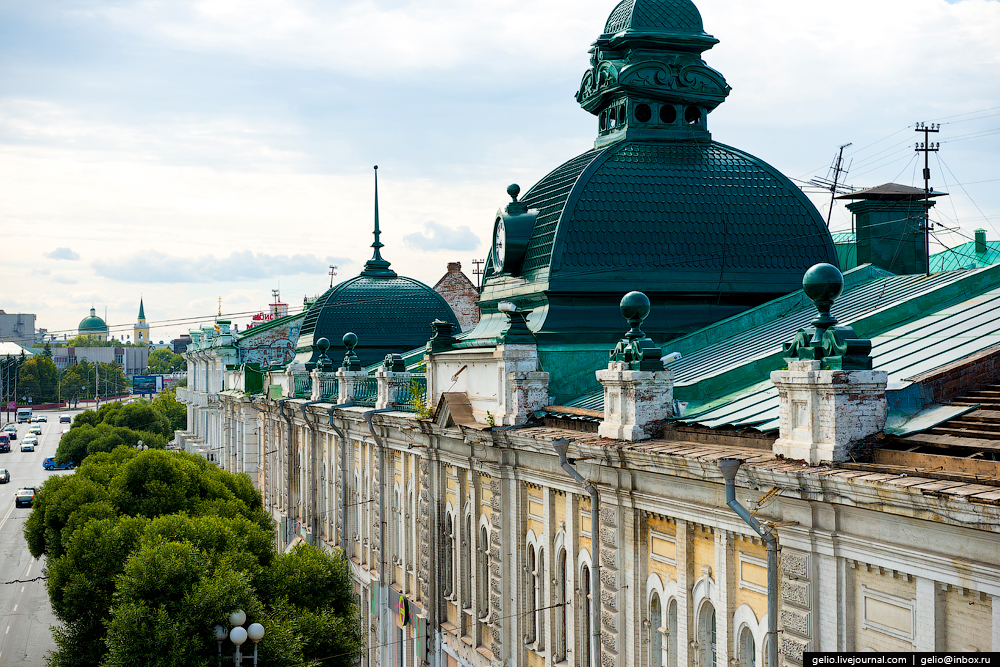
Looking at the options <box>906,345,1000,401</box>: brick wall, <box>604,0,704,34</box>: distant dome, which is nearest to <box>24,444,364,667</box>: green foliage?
<box>906,345,1000,401</box>: brick wall

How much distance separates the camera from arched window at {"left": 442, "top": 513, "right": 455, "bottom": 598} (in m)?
25.0

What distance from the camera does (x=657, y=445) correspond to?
14.6m

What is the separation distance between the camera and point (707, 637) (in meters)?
14.1

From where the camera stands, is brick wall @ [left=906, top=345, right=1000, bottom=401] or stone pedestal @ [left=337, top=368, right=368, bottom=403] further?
stone pedestal @ [left=337, top=368, right=368, bottom=403]

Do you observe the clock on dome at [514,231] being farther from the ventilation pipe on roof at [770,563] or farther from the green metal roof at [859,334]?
the ventilation pipe on roof at [770,563]

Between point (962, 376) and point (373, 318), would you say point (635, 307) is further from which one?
point (373, 318)

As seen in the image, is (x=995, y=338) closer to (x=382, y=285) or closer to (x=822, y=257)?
(x=822, y=257)

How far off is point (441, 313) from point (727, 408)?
1231 inches

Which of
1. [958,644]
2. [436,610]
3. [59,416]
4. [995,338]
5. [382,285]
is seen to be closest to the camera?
[958,644]

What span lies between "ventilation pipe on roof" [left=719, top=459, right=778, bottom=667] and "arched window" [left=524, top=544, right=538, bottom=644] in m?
8.64

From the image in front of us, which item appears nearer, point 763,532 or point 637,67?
point 763,532

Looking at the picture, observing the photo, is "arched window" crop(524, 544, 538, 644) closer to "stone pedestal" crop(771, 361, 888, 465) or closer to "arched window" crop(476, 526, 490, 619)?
"arched window" crop(476, 526, 490, 619)

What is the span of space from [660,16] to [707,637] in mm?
17161

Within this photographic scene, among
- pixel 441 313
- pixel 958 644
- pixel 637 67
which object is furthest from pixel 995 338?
pixel 441 313
